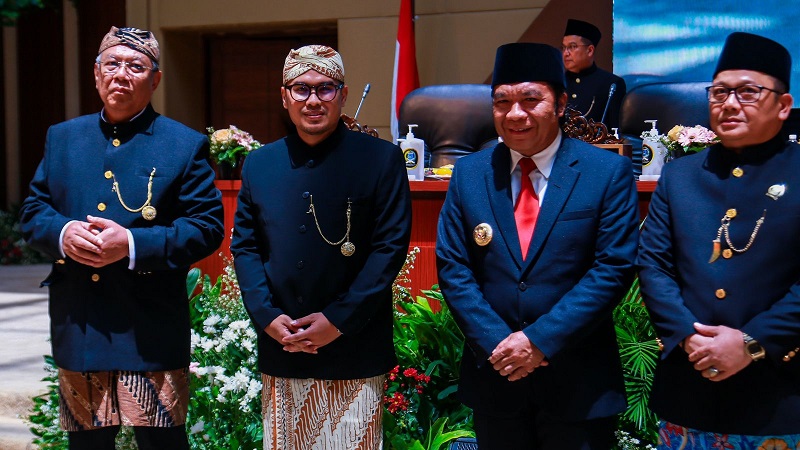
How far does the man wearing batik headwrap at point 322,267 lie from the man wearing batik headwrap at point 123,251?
22cm

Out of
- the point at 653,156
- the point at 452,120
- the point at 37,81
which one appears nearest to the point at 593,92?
the point at 452,120

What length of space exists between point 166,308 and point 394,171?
0.76 meters

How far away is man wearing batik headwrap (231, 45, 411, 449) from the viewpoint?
2.42m

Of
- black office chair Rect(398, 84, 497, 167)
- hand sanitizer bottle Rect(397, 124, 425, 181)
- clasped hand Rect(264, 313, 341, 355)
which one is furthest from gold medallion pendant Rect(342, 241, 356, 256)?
black office chair Rect(398, 84, 497, 167)

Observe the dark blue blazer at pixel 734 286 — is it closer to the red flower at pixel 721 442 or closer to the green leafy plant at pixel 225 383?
the red flower at pixel 721 442

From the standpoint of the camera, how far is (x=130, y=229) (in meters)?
2.46

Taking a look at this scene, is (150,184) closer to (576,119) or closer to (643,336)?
(643,336)

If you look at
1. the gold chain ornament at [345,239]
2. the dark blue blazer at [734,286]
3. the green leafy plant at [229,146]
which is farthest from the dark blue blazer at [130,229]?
the green leafy plant at [229,146]

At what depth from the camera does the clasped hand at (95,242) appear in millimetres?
2369

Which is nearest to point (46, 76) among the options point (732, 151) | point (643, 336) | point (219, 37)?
point (219, 37)

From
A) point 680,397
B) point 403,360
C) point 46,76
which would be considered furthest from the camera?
point 46,76

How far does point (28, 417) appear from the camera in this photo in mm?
3947

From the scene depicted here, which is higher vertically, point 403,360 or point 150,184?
point 150,184

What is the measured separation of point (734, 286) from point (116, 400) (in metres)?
1.67
